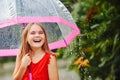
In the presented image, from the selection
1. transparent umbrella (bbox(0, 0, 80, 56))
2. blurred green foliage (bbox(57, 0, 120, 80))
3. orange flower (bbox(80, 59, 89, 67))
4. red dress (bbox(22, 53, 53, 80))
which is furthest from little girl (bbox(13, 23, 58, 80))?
orange flower (bbox(80, 59, 89, 67))

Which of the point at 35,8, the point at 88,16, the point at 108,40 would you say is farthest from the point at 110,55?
the point at 35,8

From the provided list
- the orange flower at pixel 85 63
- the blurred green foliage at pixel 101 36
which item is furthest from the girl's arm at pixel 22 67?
the orange flower at pixel 85 63

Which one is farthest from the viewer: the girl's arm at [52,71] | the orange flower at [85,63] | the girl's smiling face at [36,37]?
the orange flower at [85,63]

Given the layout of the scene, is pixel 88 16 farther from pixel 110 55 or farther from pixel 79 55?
pixel 79 55

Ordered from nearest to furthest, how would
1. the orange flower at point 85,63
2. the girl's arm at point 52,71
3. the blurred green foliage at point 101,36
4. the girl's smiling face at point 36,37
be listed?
the girl's arm at point 52,71 < the girl's smiling face at point 36,37 < the blurred green foliage at point 101,36 < the orange flower at point 85,63

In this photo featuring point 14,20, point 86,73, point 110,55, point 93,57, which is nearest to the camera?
point 14,20

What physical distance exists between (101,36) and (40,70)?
95cm

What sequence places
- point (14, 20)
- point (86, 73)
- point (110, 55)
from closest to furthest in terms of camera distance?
point (14, 20)
point (110, 55)
point (86, 73)

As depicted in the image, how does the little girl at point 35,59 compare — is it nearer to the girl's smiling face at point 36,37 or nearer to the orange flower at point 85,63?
the girl's smiling face at point 36,37

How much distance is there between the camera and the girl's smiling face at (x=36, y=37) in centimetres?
453

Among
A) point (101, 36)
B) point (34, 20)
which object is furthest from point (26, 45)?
point (101, 36)

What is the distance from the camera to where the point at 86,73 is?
227 inches

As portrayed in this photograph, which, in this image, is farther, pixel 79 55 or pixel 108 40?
pixel 79 55

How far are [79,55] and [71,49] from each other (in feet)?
0.51
